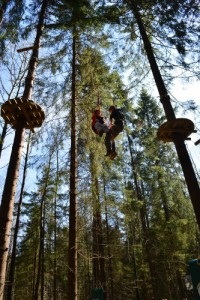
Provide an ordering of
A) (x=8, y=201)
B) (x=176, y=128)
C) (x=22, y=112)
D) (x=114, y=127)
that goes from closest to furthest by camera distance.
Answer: (x=8, y=201) < (x=22, y=112) < (x=176, y=128) < (x=114, y=127)

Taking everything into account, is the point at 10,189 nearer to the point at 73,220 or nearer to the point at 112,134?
the point at 73,220

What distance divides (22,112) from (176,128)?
10.8 ft

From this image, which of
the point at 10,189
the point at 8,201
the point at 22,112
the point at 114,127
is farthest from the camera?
the point at 114,127

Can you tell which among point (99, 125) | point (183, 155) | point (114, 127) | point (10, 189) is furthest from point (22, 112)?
point (183, 155)

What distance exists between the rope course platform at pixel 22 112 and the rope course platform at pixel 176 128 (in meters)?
2.64

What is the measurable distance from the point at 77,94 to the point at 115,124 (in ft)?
8.99

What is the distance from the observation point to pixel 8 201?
523cm

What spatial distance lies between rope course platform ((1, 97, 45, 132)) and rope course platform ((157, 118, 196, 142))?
8.67ft

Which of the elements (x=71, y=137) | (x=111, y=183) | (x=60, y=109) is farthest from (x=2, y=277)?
(x=111, y=183)

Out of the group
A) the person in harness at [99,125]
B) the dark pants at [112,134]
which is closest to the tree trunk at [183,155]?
the dark pants at [112,134]

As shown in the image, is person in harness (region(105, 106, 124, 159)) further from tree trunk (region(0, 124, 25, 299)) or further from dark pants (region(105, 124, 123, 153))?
tree trunk (region(0, 124, 25, 299))

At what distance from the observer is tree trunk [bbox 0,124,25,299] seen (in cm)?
467

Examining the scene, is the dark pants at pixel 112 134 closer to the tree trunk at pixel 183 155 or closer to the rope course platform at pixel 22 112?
the tree trunk at pixel 183 155

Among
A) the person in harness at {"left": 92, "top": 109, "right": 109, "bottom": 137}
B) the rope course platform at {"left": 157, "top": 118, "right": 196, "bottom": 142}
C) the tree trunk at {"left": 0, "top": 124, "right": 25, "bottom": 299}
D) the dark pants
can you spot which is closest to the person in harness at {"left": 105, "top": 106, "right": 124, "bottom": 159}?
the dark pants
